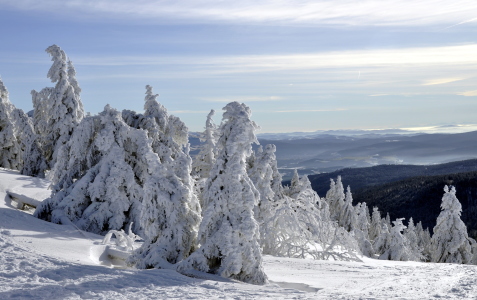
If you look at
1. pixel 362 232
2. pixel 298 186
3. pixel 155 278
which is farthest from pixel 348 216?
pixel 155 278

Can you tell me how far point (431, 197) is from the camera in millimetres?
165250

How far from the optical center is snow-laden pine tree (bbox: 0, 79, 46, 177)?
32719 mm

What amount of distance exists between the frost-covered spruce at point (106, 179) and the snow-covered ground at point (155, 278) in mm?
1976

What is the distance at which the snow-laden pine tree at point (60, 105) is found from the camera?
3167 cm

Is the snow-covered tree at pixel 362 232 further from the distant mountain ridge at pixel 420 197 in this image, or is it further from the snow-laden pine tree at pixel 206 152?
the distant mountain ridge at pixel 420 197

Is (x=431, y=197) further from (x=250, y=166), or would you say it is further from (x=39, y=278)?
(x=39, y=278)

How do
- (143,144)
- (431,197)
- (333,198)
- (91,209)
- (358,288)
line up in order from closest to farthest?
(358,288) < (143,144) < (91,209) < (333,198) < (431,197)

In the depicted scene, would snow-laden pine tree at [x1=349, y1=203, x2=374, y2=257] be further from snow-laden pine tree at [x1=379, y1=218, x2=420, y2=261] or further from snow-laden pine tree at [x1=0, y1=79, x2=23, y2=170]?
snow-laden pine tree at [x1=0, y1=79, x2=23, y2=170]

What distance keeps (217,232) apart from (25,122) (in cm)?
2622

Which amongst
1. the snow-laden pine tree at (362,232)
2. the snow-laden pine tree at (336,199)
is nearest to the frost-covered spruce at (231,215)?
the snow-laden pine tree at (362,232)

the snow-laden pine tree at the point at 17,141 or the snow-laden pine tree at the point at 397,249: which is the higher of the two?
the snow-laden pine tree at the point at 17,141

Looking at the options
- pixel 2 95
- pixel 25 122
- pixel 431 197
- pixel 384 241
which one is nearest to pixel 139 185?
pixel 25 122

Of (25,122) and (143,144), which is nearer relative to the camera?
(143,144)

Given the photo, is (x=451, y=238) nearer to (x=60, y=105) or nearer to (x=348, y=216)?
(x=348, y=216)
